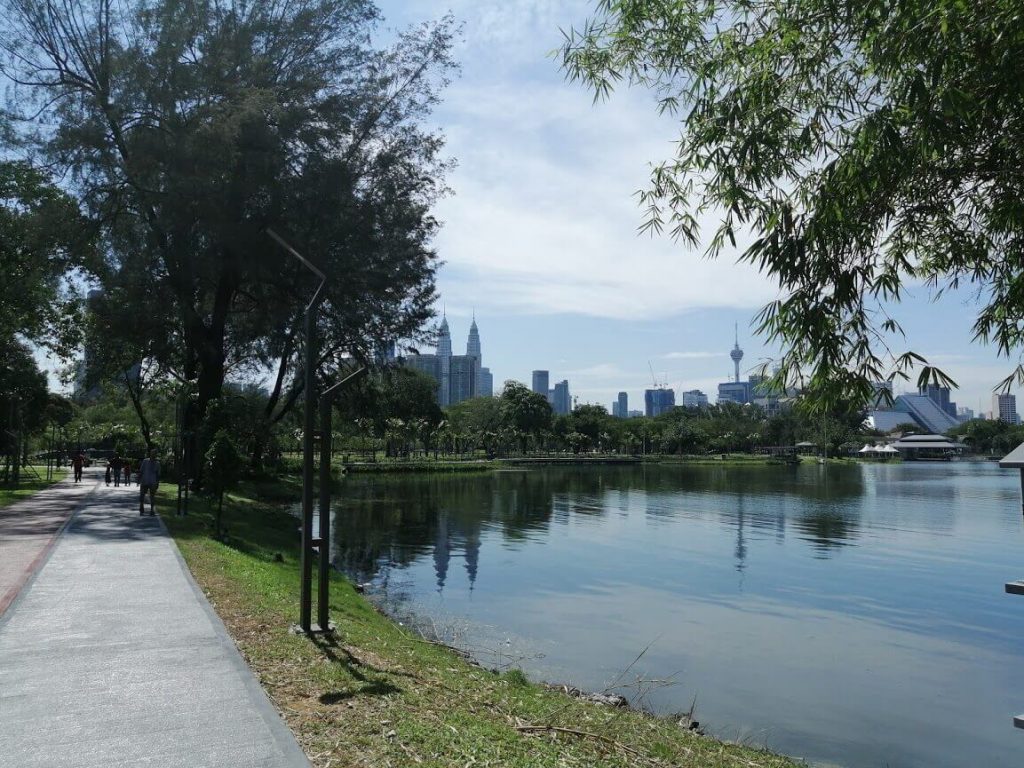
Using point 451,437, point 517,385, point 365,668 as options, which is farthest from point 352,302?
point 517,385

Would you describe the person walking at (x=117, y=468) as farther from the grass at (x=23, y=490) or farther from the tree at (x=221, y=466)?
the tree at (x=221, y=466)

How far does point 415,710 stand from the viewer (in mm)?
6773

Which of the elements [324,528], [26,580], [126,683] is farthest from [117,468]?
[126,683]

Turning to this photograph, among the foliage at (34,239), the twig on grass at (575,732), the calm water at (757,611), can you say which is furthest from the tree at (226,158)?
the twig on grass at (575,732)

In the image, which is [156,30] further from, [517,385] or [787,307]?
[517,385]

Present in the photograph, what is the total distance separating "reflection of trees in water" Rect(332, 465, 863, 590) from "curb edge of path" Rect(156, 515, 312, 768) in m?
10.1

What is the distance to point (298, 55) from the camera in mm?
27766

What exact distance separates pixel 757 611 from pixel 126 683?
13.4 meters

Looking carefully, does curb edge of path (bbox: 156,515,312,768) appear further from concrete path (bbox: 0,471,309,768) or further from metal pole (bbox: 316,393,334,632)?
metal pole (bbox: 316,393,334,632)

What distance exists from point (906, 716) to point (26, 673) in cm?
1065

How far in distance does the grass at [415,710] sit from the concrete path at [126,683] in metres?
0.32

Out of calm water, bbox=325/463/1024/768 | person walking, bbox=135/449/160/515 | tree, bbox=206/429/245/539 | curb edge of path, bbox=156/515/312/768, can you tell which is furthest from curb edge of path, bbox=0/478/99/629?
calm water, bbox=325/463/1024/768

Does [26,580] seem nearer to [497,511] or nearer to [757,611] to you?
[757,611]

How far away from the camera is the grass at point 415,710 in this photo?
19.2ft
